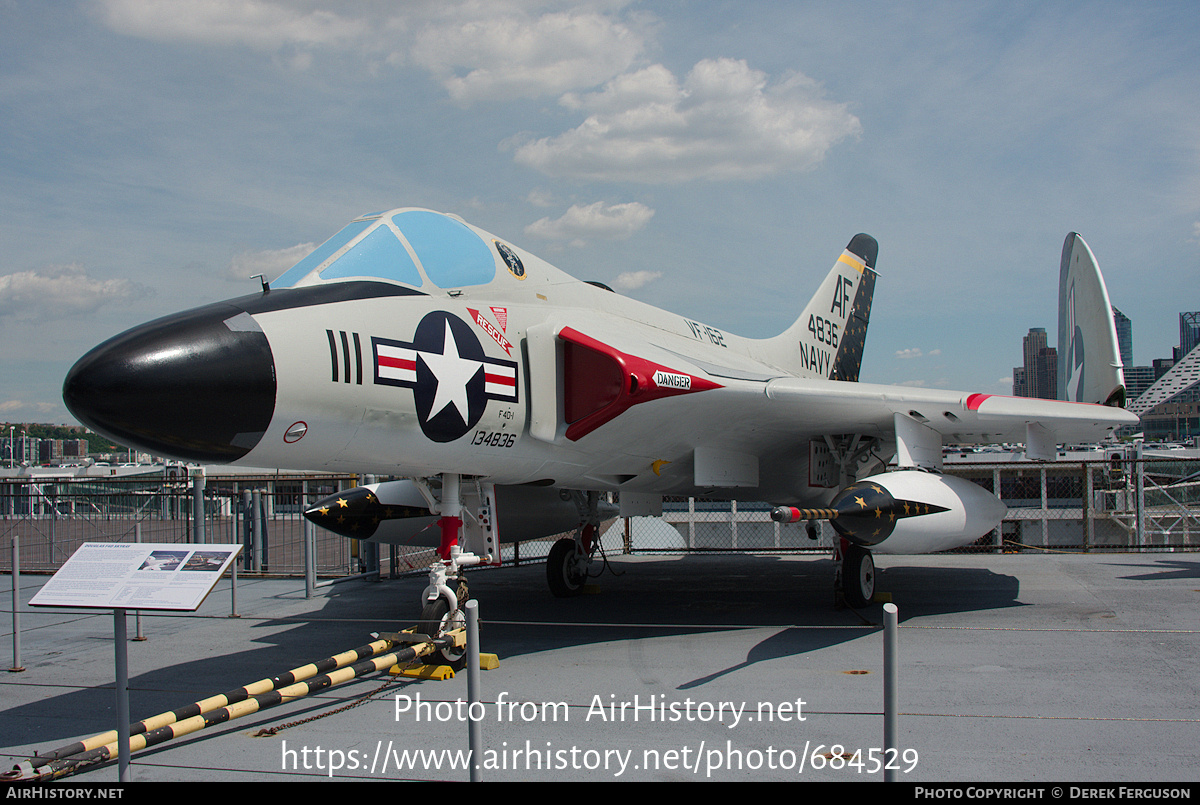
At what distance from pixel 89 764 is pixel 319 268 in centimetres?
314

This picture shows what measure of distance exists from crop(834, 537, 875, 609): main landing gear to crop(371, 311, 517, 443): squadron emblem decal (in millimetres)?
4407

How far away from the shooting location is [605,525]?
68.5 feet

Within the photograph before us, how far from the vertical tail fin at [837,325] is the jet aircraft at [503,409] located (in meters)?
2.38

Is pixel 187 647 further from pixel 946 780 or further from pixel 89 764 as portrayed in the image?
pixel 946 780

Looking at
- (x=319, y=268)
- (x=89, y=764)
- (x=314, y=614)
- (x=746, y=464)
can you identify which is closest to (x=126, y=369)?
(x=319, y=268)

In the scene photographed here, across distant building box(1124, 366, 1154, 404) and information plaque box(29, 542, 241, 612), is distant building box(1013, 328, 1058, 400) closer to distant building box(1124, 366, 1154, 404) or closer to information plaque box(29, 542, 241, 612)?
distant building box(1124, 366, 1154, 404)

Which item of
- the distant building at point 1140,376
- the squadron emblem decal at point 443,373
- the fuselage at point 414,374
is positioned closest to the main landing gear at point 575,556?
the fuselage at point 414,374

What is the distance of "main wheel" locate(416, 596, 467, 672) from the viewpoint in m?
5.84

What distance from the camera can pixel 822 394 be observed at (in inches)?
288

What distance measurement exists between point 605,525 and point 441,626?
594 inches

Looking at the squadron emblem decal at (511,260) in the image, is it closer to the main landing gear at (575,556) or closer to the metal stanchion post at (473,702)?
the metal stanchion post at (473,702)

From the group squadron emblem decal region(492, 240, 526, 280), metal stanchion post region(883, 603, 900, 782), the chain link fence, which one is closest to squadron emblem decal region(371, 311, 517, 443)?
squadron emblem decal region(492, 240, 526, 280)

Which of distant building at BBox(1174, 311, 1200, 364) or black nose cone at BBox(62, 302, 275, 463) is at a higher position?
distant building at BBox(1174, 311, 1200, 364)

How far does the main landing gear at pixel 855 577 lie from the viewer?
27.1ft
